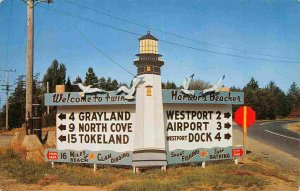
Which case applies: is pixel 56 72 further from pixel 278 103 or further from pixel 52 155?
pixel 278 103

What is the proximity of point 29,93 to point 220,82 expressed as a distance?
8545 mm

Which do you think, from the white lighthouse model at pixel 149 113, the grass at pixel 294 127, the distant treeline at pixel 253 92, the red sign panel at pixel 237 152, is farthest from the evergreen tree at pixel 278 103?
the white lighthouse model at pixel 149 113

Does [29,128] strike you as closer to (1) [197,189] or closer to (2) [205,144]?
(2) [205,144]

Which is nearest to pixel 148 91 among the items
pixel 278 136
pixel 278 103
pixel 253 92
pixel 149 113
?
pixel 149 113

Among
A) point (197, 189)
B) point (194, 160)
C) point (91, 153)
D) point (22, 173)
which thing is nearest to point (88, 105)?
point (91, 153)

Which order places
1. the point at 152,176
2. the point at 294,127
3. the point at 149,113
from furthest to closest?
the point at 294,127
the point at 149,113
the point at 152,176

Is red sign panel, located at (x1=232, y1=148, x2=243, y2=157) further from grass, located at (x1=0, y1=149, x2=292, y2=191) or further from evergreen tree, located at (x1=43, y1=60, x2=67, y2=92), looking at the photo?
evergreen tree, located at (x1=43, y1=60, x2=67, y2=92)

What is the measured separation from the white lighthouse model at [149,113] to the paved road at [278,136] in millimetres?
9464

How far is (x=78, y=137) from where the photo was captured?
46.2ft

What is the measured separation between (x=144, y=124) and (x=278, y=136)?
664 inches

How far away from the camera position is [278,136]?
2609 cm

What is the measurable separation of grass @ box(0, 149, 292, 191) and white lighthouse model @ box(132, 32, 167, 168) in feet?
1.63

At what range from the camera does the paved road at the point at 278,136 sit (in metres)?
21.4

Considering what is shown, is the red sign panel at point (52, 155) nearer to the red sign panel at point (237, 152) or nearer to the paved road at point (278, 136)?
the red sign panel at point (237, 152)
